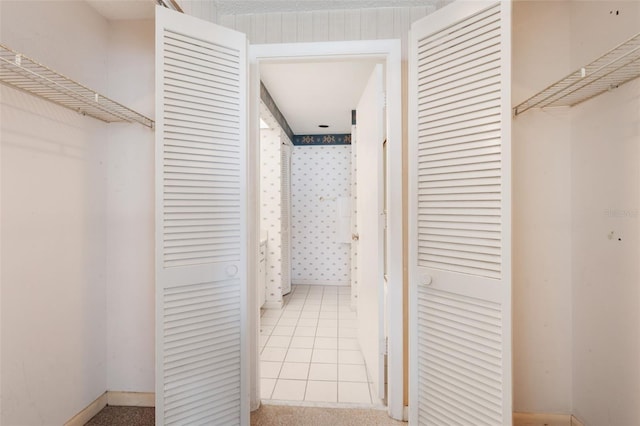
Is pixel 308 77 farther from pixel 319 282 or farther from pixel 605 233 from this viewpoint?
pixel 319 282

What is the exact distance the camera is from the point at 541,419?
5.18 ft

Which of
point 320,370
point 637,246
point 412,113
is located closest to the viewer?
point 637,246

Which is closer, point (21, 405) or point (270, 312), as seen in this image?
point (21, 405)

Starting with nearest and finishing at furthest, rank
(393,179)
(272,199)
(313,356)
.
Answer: (393,179)
(313,356)
(272,199)

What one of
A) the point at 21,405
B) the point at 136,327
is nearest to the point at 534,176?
the point at 136,327

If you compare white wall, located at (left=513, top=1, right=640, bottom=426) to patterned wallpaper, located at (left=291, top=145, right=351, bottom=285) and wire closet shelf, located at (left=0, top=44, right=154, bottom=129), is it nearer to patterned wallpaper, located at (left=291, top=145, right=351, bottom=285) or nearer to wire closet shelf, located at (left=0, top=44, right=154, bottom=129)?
wire closet shelf, located at (left=0, top=44, right=154, bottom=129)

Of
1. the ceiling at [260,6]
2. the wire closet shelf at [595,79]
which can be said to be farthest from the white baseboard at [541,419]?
the ceiling at [260,6]

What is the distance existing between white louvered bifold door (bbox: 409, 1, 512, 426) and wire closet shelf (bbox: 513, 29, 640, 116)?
0.27 meters

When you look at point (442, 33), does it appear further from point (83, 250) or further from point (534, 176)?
point (83, 250)

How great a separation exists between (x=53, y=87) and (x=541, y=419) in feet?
9.25

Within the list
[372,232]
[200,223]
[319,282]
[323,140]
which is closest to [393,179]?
[372,232]

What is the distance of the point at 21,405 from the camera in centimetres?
124

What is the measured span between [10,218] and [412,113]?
1.81 meters

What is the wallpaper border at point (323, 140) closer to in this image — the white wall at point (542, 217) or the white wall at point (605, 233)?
the white wall at point (542, 217)
